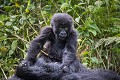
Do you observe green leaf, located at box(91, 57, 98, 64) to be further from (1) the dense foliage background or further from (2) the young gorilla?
(2) the young gorilla

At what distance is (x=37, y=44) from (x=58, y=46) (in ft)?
0.77

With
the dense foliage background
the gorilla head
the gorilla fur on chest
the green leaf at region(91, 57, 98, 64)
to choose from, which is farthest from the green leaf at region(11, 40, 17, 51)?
the green leaf at region(91, 57, 98, 64)

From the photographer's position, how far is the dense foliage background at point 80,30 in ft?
13.7

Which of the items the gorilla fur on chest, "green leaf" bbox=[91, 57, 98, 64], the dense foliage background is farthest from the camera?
the dense foliage background

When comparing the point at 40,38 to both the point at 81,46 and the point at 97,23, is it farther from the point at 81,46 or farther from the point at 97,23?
the point at 97,23

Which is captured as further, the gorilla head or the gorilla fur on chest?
the gorilla head

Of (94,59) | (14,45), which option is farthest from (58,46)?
(14,45)

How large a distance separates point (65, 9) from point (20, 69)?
148cm

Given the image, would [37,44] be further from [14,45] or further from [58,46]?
[14,45]

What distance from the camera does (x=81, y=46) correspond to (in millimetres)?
4188

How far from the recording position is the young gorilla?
11.4 ft

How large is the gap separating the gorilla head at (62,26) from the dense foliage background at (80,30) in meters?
0.51

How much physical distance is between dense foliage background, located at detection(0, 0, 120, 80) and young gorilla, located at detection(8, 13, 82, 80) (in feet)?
1.40

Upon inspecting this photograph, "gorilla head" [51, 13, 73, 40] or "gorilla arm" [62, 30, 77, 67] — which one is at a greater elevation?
"gorilla head" [51, 13, 73, 40]
